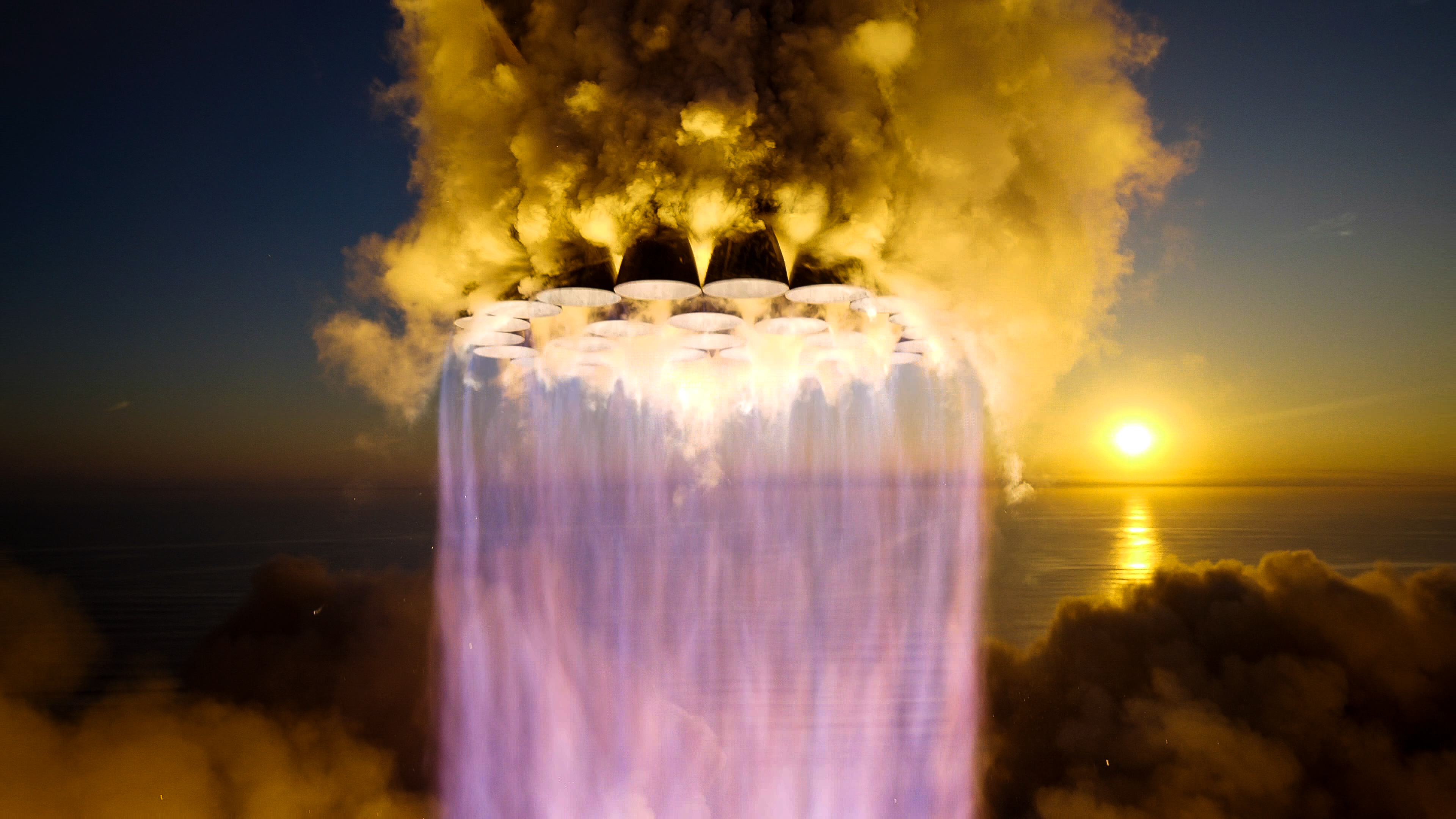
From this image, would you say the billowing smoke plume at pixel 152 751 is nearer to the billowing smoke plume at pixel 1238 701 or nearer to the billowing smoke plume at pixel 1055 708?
the billowing smoke plume at pixel 1055 708

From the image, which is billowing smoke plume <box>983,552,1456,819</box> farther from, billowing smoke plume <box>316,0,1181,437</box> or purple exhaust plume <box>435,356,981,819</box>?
billowing smoke plume <box>316,0,1181,437</box>

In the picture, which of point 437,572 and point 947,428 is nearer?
point 947,428

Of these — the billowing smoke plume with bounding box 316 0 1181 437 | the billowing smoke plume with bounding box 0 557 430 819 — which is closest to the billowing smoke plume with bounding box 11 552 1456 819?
the billowing smoke plume with bounding box 0 557 430 819

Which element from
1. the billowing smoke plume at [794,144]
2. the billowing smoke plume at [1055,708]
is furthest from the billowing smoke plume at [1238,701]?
the billowing smoke plume at [794,144]

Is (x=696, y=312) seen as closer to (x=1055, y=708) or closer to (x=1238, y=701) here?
(x=1055, y=708)

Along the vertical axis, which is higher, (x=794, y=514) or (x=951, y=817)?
(x=794, y=514)

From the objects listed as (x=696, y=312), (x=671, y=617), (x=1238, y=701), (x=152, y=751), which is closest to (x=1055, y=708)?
(x=1238, y=701)

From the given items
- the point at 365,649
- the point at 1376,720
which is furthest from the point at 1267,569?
the point at 365,649

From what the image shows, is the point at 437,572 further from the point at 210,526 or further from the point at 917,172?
the point at 210,526
